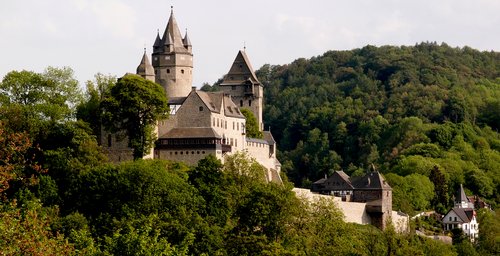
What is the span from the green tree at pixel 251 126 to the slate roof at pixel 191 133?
12.4 metres

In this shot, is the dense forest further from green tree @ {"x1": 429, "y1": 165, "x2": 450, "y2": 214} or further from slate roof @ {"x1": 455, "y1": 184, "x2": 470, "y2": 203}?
slate roof @ {"x1": 455, "y1": 184, "x2": 470, "y2": 203}

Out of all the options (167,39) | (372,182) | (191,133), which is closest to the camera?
(191,133)

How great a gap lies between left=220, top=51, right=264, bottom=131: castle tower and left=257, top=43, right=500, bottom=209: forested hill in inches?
867

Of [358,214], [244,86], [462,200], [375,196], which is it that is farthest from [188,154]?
[462,200]

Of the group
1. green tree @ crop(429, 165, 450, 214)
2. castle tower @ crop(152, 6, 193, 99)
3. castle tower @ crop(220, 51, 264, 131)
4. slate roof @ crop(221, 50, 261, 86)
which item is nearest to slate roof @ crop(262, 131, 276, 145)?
castle tower @ crop(220, 51, 264, 131)

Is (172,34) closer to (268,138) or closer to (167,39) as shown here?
(167,39)

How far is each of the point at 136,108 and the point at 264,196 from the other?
1183cm

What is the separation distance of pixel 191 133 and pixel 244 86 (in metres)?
21.5

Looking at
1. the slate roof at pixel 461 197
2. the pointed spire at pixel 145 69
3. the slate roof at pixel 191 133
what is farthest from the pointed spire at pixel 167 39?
the slate roof at pixel 461 197

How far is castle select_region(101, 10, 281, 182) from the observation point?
69812 millimetres

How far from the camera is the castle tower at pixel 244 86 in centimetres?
8969

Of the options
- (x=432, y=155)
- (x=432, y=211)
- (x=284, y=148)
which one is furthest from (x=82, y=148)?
(x=284, y=148)

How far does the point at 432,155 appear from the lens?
12694 cm

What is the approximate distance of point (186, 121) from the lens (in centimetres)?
7075
